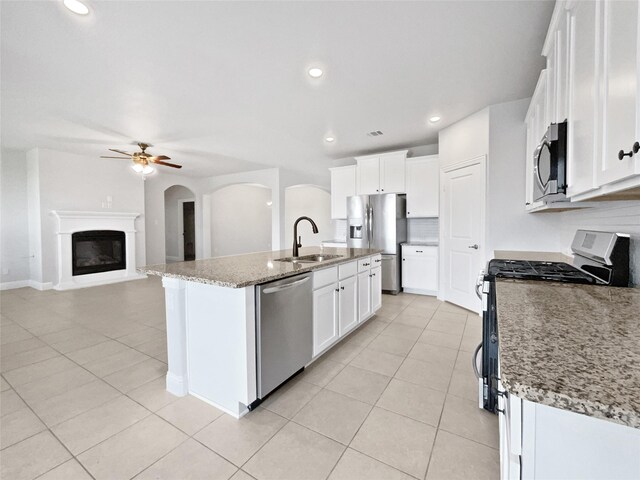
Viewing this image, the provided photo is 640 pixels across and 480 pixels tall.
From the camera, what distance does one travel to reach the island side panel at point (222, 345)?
1651 mm

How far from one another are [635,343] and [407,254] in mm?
3985

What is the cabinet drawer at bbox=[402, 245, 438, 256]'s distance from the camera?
4402mm

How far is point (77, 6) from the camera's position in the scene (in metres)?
1.81

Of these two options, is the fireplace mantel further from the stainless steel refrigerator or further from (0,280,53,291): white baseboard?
the stainless steel refrigerator

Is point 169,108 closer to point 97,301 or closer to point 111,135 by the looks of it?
point 111,135

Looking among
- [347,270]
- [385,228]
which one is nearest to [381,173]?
[385,228]

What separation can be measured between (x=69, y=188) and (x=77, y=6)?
4805mm

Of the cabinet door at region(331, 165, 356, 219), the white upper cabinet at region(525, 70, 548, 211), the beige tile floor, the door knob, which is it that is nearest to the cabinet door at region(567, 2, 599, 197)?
the door knob

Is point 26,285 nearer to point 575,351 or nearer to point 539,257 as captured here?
point 575,351

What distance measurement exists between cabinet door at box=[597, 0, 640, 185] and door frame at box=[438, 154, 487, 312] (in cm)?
261

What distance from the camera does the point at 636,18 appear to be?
2.56ft

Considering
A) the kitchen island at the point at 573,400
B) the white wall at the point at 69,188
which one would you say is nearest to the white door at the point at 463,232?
the kitchen island at the point at 573,400

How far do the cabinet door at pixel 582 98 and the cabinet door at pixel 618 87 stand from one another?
9 cm

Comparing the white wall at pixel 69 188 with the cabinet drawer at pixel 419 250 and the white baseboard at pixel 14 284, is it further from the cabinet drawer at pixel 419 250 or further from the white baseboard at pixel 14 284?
the cabinet drawer at pixel 419 250
